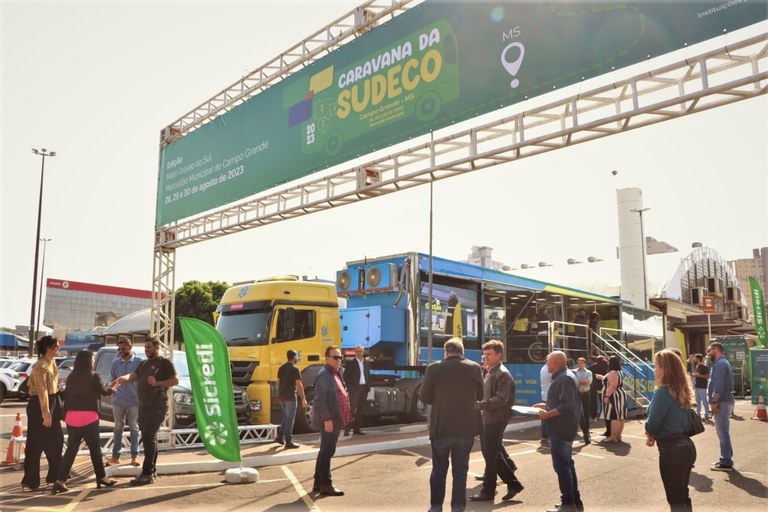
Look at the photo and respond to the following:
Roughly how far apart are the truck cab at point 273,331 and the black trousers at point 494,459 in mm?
6205

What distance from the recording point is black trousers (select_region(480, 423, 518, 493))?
7.24 m

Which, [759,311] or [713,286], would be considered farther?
[713,286]

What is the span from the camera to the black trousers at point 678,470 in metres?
5.15

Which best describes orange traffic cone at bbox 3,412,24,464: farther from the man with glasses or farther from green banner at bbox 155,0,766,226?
green banner at bbox 155,0,766,226

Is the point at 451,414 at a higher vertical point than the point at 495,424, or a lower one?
higher

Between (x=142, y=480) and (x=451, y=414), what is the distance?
4427mm

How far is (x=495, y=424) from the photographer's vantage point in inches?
289

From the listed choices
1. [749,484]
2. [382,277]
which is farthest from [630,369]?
[749,484]

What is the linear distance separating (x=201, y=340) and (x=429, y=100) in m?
5.01

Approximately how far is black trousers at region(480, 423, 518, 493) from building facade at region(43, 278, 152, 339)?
92746mm

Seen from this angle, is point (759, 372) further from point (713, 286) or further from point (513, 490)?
point (713, 286)

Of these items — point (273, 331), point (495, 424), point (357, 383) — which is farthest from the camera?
point (273, 331)

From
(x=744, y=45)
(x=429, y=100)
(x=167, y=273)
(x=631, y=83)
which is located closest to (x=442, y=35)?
(x=429, y=100)

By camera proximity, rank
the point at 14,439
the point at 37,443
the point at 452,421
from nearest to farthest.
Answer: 1. the point at 452,421
2. the point at 37,443
3. the point at 14,439
